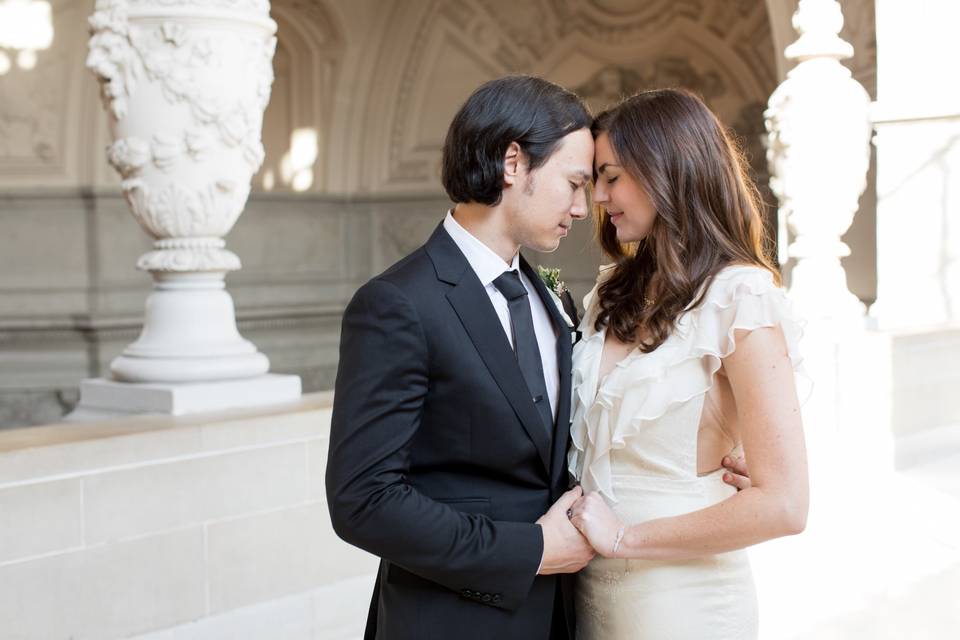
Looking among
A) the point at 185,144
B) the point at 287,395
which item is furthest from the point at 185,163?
the point at 287,395

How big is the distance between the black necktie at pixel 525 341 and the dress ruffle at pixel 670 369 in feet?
0.48

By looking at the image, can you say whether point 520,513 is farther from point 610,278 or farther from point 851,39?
point 851,39

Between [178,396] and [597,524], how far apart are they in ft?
7.71

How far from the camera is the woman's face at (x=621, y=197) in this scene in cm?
220

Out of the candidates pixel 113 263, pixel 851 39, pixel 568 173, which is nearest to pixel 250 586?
pixel 568 173

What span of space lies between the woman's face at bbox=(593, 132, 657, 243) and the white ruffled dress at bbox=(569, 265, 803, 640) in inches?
7.8

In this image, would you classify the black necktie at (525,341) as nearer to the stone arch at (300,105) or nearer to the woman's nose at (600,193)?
the woman's nose at (600,193)

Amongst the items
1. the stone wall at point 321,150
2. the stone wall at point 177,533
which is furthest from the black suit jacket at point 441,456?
the stone wall at point 321,150

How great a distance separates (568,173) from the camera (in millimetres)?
2098

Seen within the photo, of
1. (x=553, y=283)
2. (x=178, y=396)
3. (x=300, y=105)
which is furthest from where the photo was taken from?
(x=300, y=105)

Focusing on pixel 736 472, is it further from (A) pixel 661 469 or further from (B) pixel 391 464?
(B) pixel 391 464

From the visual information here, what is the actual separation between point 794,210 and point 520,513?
12.3 feet

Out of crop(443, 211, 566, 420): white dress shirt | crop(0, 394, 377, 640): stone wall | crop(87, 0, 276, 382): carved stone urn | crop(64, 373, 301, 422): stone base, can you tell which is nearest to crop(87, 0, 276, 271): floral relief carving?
crop(87, 0, 276, 382): carved stone urn

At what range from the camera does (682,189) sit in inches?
84.7
